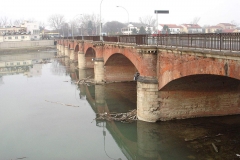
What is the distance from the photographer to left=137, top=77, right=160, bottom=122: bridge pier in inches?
728

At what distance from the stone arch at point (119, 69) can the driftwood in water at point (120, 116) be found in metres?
12.6

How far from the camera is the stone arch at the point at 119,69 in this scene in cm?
3356

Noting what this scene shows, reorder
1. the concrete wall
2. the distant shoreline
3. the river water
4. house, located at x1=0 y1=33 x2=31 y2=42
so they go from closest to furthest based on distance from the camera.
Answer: the river water
the distant shoreline
the concrete wall
house, located at x1=0 y1=33 x2=31 y2=42

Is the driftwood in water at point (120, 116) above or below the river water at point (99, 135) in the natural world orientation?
above

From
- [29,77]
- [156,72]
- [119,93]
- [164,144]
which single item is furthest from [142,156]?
[29,77]

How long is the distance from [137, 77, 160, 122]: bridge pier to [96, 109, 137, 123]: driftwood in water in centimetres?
116

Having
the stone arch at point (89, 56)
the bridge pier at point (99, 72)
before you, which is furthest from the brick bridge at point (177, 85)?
the stone arch at point (89, 56)

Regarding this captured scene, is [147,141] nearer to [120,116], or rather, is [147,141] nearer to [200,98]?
[120,116]

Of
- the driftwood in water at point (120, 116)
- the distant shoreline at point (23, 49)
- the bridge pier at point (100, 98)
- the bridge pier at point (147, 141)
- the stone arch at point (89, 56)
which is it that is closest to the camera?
the bridge pier at point (147, 141)

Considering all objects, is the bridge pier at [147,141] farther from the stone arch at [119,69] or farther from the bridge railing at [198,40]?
the stone arch at [119,69]

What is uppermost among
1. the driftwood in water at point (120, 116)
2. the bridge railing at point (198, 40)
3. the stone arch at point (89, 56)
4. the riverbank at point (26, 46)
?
the riverbank at point (26, 46)

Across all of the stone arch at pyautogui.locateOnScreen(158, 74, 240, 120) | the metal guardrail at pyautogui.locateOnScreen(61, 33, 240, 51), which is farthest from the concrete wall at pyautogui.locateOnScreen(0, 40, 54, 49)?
the stone arch at pyautogui.locateOnScreen(158, 74, 240, 120)

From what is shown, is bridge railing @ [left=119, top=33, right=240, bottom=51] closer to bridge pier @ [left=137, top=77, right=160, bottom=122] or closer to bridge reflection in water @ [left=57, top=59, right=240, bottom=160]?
bridge reflection in water @ [left=57, top=59, right=240, bottom=160]

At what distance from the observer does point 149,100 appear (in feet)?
60.7
